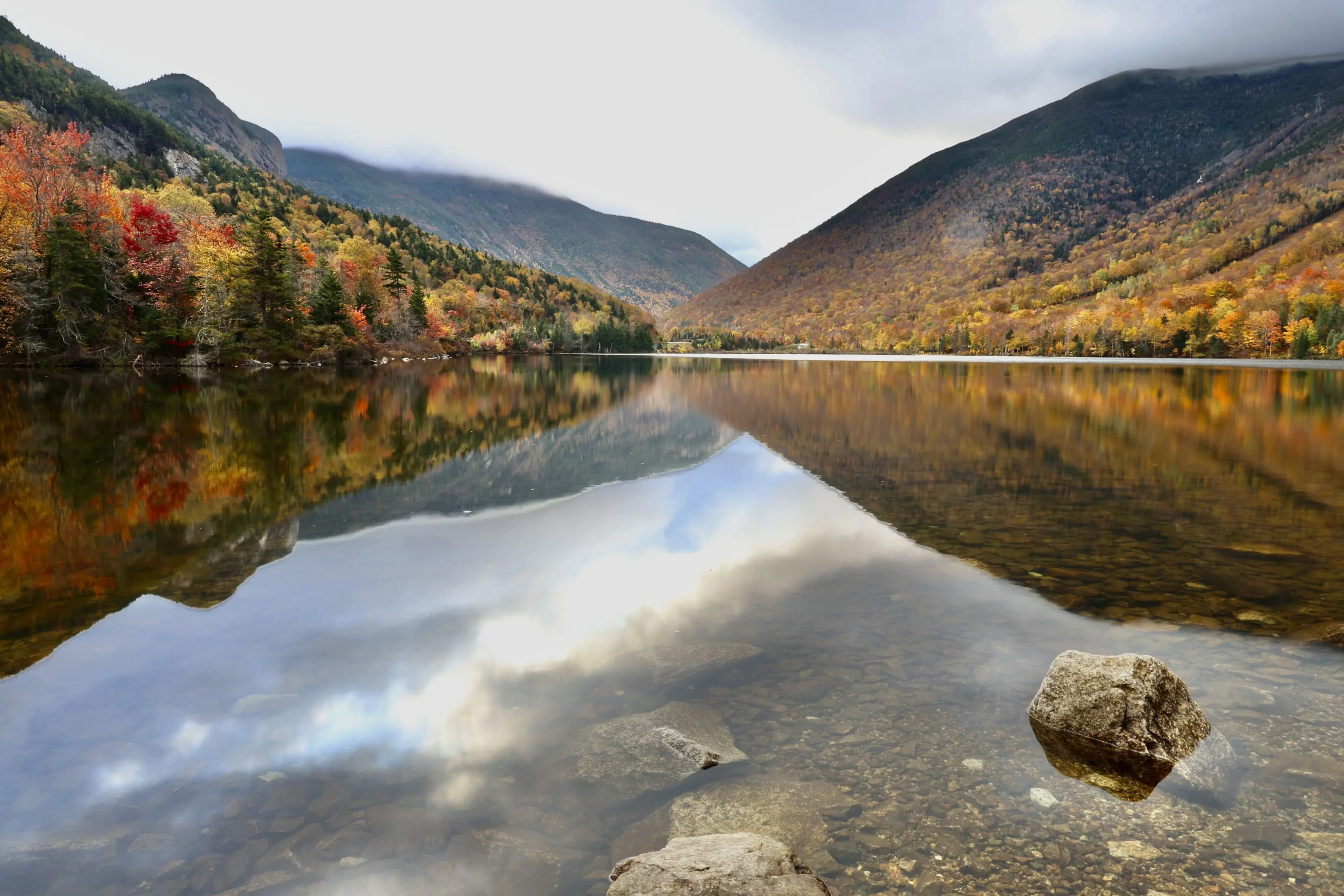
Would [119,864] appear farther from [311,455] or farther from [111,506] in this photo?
[311,455]

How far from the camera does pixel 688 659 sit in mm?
7652

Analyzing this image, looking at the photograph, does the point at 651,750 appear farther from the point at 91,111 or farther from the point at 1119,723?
the point at 91,111

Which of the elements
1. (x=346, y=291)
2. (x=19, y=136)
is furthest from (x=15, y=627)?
(x=346, y=291)

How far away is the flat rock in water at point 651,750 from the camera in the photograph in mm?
5375

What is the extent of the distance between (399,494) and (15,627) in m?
8.18

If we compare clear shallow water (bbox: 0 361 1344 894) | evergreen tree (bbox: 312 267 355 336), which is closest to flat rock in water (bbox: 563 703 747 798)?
clear shallow water (bbox: 0 361 1344 894)

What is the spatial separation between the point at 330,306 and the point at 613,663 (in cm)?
9201

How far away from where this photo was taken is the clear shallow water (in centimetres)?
458

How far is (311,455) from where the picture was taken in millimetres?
20375

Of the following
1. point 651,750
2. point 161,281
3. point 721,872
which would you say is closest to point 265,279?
point 161,281

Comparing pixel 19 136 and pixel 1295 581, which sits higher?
pixel 19 136

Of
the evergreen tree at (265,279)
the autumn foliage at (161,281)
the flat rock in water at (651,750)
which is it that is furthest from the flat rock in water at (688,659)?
the evergreen tree at (265,279)

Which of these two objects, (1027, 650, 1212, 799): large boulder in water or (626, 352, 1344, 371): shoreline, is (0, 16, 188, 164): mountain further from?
(1027, 650, 1212, 799): large boulder in water

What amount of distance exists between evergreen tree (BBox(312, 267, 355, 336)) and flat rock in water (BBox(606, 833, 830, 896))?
94741 mm
